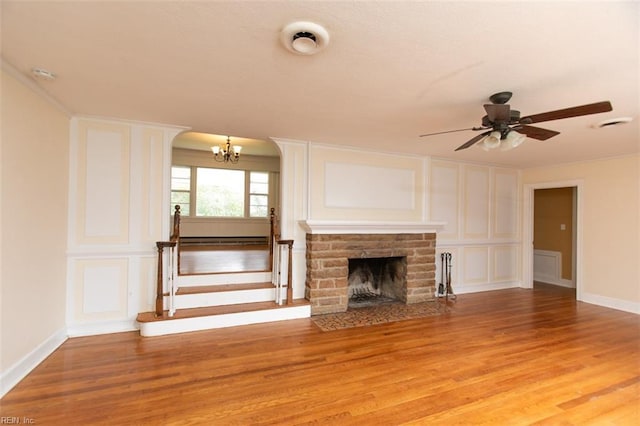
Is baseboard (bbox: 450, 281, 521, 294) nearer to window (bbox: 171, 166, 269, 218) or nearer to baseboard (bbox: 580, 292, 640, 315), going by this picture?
baseboard (bbox: 580, 292, 640, 315)

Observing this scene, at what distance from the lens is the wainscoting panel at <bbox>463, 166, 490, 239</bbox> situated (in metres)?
5.46

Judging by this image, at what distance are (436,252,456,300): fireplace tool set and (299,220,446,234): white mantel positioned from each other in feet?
1.95

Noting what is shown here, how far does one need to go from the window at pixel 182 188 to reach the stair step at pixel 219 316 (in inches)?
188

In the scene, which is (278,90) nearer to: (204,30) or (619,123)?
(204,30)

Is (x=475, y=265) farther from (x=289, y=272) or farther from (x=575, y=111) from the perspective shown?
(x=575, y=111)

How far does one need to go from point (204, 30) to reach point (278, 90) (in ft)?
2.82

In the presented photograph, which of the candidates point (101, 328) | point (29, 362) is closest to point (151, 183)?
point (101, 328)

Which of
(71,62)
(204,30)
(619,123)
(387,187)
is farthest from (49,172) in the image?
(619,123)

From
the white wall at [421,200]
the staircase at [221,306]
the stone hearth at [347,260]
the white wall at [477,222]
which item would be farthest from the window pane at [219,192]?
the white wall at [477,222]

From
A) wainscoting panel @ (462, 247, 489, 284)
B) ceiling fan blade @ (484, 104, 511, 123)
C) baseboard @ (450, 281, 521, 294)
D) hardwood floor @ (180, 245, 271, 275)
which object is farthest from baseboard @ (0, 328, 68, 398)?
wainscoting panel @ (462, 247, 489, 284)

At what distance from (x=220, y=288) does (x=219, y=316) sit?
20.0 inches

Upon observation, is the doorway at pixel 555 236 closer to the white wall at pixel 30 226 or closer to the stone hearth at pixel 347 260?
the stone hearth at pixel 347 260

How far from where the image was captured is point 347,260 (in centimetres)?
425

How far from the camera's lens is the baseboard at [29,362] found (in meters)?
2.18
